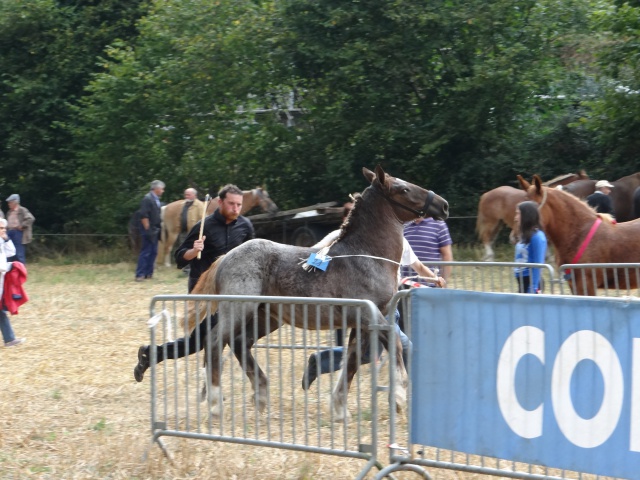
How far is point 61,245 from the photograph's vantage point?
26953 mm

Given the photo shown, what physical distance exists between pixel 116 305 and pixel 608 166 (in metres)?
12.7

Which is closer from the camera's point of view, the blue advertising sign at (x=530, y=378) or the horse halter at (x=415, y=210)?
the blue advertising sign at (x=530, y=378)

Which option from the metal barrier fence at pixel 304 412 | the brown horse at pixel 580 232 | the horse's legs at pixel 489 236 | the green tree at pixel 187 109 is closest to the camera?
the metal barrier fence at pixel 304 412

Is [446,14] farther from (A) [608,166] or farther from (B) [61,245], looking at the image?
(B) [61,245]

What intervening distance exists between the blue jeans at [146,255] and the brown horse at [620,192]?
26.4 ft

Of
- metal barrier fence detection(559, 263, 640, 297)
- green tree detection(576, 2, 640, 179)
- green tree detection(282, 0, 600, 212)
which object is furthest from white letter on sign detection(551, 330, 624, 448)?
green tree detection(282, 0, 600, 212)

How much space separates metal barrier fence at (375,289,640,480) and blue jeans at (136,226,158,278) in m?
14.3

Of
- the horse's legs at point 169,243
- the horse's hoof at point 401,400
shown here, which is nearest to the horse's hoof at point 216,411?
the horse's hoof at point 401,400

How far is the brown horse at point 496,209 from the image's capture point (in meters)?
19.9

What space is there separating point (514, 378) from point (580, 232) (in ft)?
19.9

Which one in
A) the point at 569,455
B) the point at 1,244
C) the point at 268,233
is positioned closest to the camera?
the point at 569,455

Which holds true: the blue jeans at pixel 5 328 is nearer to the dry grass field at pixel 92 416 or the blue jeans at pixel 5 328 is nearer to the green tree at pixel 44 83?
the dry grass field at pixel 92 416

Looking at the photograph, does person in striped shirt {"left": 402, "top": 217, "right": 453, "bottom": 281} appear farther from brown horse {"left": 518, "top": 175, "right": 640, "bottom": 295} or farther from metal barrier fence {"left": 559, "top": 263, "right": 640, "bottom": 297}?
brown horse {"left": 518, "top": 175, "right": 640, "bottom": 295}

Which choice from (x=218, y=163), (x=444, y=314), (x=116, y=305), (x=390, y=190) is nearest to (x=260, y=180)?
(x=218, y=163)
